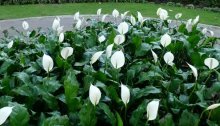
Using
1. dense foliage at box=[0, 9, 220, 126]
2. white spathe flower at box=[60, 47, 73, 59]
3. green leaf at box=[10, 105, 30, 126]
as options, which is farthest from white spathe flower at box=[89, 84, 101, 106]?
white spathe flower at box=[60, 47, 73, 59]

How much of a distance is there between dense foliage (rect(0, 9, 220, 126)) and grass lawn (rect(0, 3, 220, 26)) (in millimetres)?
7507

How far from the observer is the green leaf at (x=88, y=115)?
70.7 inches

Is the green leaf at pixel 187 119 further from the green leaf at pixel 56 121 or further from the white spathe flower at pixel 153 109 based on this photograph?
the green leaf at pixel 56 121

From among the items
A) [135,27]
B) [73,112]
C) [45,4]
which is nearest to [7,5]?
[45,4]

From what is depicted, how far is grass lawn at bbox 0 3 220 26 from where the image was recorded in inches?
415

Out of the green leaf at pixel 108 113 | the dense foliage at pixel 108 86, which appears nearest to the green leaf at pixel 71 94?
the dense foliage at pixel 108 86

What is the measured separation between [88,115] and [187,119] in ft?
1.51

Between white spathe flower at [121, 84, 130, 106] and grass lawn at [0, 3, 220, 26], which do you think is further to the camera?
grass lawn at [0, 3, 220, 26]

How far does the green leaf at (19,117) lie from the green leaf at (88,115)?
234mm

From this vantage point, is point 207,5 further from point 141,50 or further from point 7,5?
point 141,50

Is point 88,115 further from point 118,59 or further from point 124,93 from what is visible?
point 118,59

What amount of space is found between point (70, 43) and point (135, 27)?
73 cm

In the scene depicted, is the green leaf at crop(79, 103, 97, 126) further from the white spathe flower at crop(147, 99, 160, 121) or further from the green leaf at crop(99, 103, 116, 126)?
the white spathe flower at crop(147, 99, 160, 121)

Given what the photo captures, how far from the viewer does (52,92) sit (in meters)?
2.13
